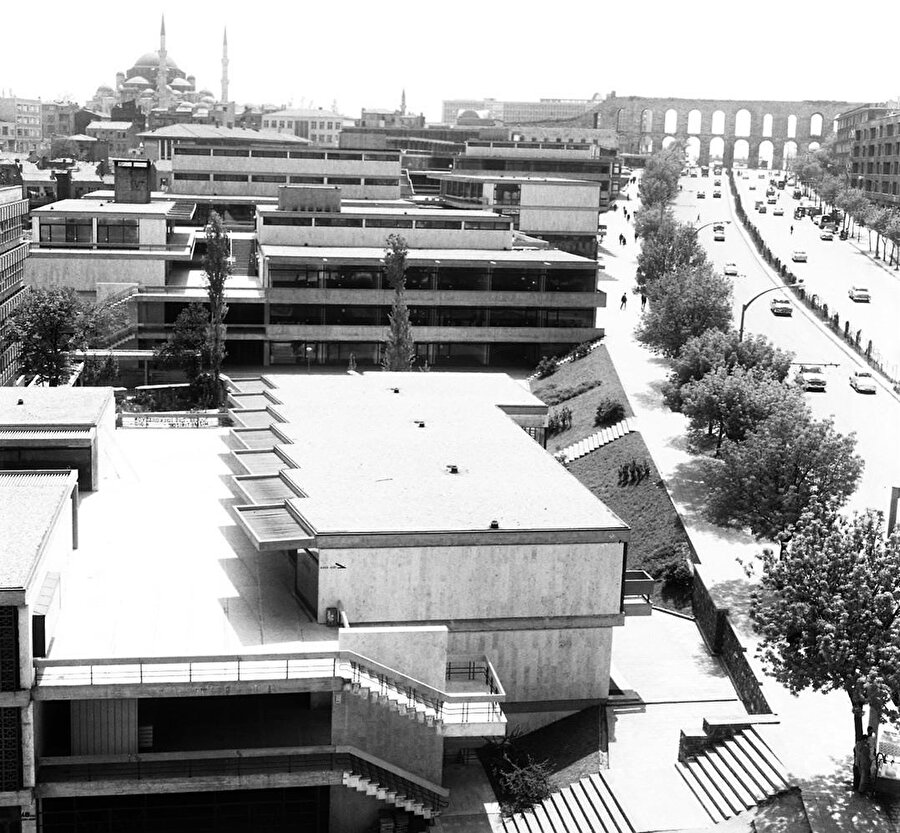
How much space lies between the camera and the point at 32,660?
109 feet

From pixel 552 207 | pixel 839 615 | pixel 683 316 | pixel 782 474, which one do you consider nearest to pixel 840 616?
pixel 839 615

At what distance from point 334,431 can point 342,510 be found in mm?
9963

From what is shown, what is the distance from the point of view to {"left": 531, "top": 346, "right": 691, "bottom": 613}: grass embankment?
185 feet

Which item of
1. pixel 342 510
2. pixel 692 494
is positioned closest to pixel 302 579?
pixel 342 510

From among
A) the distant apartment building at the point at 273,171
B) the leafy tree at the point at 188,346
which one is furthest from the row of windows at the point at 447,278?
the distant apartment building at the point at 273,171

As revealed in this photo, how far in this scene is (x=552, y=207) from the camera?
125125 mm

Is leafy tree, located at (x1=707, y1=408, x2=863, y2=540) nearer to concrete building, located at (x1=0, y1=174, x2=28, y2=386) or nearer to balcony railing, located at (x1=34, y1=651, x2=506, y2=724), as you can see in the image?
balcony railing, located at (x1=34, y1=651, x2=506, y2=724)

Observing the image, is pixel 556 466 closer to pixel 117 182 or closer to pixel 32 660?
pixel 32 660

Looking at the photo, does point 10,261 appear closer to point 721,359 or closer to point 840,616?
point 721,359

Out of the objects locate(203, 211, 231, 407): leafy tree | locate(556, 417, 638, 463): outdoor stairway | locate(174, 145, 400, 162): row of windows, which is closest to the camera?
locate(556, 417, 638, 463): outdoor stairway

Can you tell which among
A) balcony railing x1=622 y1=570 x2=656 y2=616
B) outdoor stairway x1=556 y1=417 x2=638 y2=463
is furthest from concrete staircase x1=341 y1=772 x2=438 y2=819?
outdoor stairway x1=556 y1=417 x2=638 y2=463

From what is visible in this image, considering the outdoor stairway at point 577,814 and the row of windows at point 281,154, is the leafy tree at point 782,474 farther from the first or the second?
the row of windows at point 281,154

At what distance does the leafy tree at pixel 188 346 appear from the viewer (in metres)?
80.7

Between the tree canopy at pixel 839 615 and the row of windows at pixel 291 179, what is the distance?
328 ft
